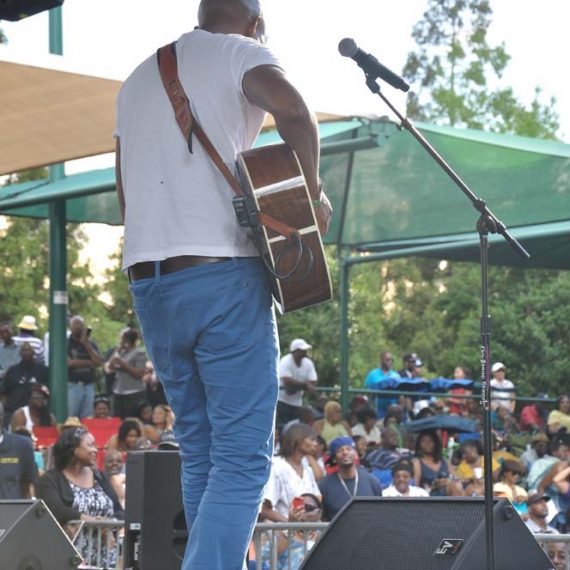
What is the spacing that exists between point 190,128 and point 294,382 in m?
12.4

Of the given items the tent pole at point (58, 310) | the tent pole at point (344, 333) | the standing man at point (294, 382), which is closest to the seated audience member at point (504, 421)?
the standing man at point (294, 382)

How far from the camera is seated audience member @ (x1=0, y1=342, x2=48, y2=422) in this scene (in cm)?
1319

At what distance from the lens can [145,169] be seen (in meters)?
3.36

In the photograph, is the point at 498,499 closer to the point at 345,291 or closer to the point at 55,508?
the point at 55,508

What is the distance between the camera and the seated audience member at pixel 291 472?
9109 mm

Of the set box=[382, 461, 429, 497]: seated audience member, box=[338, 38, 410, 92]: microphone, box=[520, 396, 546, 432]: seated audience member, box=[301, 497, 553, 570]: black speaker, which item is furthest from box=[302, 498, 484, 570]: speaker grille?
box=[520, 396, 546, 432]: seated audience member

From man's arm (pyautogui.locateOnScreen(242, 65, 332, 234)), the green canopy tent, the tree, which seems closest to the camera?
man's arm (pyautogui.locateOnScreen(242, 65, 332, 234))

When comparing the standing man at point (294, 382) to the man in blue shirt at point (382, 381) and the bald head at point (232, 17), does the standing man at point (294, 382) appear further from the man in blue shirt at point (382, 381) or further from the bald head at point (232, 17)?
the bald head at point (232, 17)

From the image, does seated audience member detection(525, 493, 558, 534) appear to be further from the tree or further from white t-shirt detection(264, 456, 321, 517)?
the tree

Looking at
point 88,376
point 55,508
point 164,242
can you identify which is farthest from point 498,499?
point 88,376

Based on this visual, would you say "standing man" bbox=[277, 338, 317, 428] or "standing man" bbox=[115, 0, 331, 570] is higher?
"standing man" bbox=[115, 0, 331, 570]

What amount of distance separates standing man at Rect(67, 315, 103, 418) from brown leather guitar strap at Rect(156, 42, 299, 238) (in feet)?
35.2

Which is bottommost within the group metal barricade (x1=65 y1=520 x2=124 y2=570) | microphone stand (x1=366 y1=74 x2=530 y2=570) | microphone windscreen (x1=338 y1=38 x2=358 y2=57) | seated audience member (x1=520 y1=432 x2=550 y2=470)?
seated audience member (x1=520 y1=432 x2=550 y2=470)

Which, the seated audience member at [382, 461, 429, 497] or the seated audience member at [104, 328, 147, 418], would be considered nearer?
the seated audience member at [382, 461, 429, 497]
